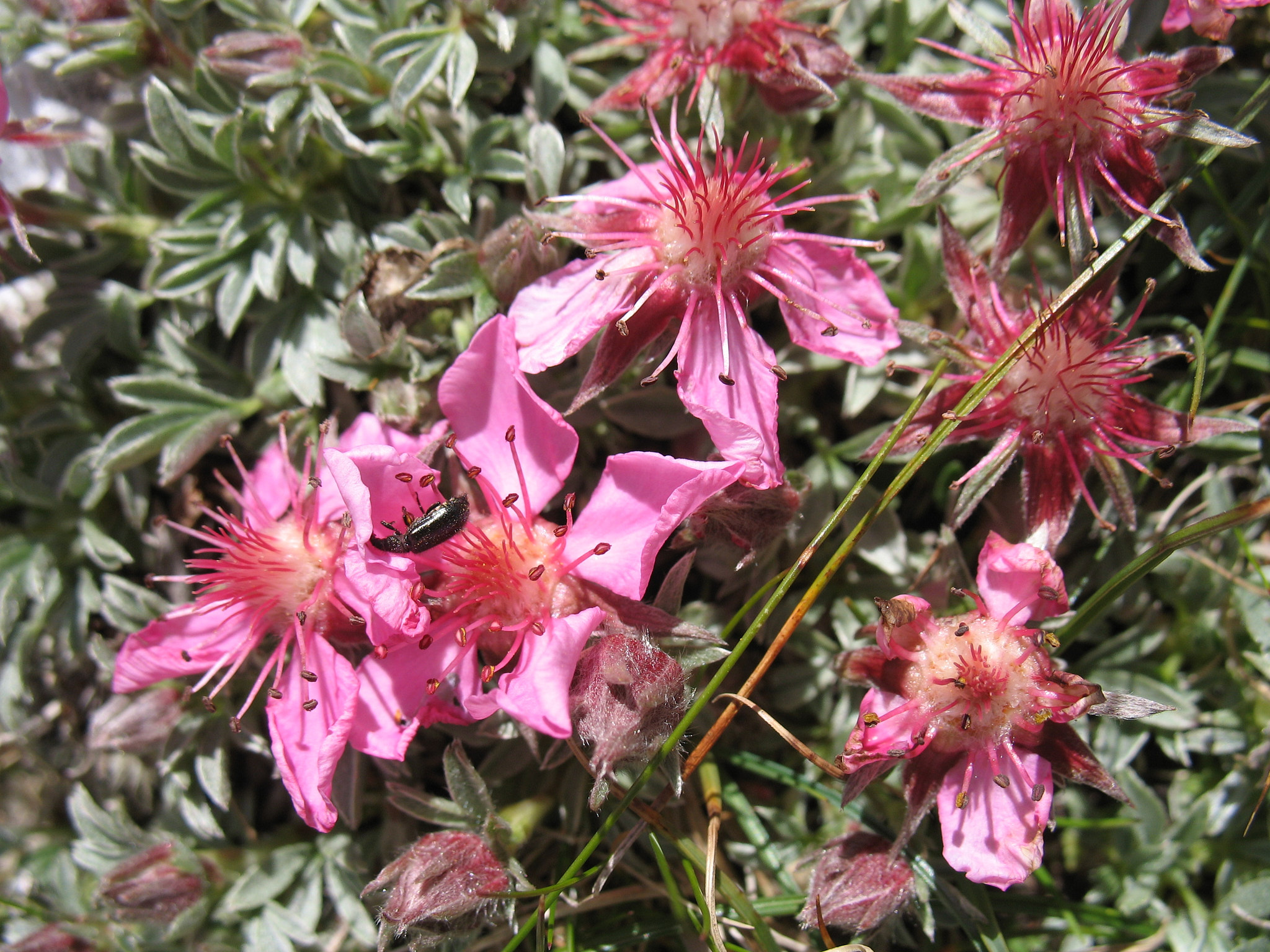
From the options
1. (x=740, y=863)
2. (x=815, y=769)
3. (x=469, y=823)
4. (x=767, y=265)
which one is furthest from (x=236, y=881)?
(x=767, y=265)

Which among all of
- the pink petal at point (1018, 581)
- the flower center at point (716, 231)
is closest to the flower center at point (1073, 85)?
the flower center at point (716, 231)

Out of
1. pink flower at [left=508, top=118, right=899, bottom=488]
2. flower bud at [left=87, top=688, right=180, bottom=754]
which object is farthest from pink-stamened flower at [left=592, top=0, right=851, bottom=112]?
flower bud at [left=87, top=688, right=180, bottom=754]

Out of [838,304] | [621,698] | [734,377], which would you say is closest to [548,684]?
[621,698]

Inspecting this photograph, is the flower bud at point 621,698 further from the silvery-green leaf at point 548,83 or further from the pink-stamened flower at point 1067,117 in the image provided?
the silvery-green leaf at point 548,83

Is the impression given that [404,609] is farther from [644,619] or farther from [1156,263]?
[1156,263]

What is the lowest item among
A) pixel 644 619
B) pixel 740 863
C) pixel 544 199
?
pixel 740 863

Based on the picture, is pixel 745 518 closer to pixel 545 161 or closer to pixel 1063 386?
pixel 1063 386
